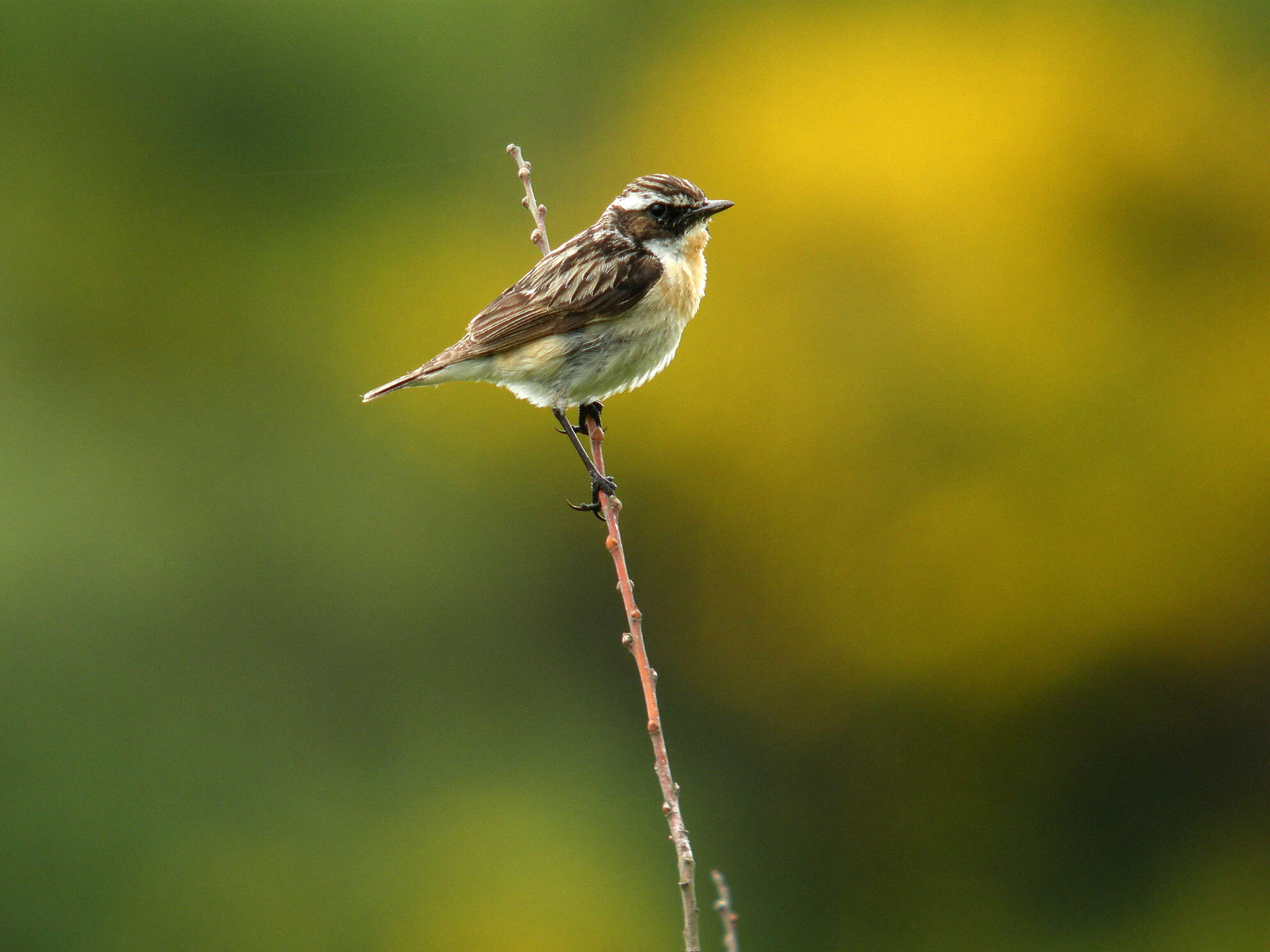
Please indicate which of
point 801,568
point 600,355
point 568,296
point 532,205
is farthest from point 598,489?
point 801,568

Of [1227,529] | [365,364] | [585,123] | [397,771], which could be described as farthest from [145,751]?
[1227,529]

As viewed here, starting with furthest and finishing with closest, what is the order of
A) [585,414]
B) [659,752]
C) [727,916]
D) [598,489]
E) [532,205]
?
1. [585,414]
2. [598,489]
3. [532,205]
4. [659,752]
5. [727,916]

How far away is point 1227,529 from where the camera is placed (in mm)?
14156

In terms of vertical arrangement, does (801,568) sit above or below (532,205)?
below

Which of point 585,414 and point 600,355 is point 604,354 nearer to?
point 600,355

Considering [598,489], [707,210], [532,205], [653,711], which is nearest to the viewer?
[653,711]

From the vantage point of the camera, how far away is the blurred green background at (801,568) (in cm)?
1389

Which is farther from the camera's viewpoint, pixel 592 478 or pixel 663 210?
pixel 663 210

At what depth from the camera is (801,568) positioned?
1430 cm

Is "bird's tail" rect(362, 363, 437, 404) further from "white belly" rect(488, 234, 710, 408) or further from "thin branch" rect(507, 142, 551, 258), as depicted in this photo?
"thin branch" rect(507, 142, 551, 258)

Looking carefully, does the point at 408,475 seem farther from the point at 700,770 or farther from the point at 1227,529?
the point at 1227,529

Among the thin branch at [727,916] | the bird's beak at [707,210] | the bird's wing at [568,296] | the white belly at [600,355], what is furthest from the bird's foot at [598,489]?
the thin branch at [727,916]

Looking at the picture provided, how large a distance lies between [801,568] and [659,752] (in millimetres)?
10997

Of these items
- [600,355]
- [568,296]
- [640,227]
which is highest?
[640,227]
